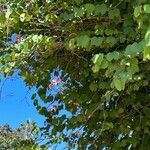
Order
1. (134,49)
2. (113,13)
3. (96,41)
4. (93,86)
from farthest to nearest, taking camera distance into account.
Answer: (93,86) → (113,13) → (96,41) → (134,49)

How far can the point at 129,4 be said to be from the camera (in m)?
4.40

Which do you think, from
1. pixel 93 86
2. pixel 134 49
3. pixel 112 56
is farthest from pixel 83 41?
pixel 93 86

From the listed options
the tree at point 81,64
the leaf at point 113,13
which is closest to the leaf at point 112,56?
the tree at point 81,64

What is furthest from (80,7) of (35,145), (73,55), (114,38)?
(35,145)

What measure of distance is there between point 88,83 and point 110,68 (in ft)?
6.99

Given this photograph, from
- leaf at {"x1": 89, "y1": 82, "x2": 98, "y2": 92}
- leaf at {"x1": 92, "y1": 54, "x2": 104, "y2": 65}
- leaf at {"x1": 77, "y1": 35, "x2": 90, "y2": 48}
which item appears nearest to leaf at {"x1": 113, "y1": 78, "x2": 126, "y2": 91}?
leaf at {"x1": 92, "y1": 54, "x2": 104, "y2": 65}

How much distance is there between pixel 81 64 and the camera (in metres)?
5.57

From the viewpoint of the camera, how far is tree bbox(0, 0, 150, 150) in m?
4.37

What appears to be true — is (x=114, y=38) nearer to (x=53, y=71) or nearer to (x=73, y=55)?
(x=73, y=55)

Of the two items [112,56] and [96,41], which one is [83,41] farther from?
[112,56]

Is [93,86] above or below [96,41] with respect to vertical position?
above

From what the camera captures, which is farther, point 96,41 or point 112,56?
point 96,41

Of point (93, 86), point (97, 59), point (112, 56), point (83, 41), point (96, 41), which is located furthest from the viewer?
point (93, 86)

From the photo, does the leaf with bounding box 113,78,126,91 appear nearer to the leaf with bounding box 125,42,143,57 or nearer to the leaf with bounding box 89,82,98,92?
the leaf with bounding box 125,42,143,57
